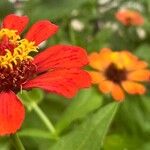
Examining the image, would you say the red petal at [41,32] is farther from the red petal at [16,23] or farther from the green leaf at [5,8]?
the green leaf at [5,8]

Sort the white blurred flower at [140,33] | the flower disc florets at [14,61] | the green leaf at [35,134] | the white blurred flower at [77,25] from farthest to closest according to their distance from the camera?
the white blurred flower at [140,33] < the white blurred flower at [77,25] < the green leaf at [35,134] < the flower disc florets at [14,61]

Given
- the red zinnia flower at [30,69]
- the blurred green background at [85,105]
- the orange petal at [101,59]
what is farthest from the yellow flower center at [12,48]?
the orange petal at [101,59]

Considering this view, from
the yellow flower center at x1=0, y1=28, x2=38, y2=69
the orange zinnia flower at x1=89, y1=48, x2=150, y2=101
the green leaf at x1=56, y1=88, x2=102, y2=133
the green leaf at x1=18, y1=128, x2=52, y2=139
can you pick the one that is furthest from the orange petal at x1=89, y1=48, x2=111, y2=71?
the yellow flower center at x1=0, y1=28, x2=38, y2=69

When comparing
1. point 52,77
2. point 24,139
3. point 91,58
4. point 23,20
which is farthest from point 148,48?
point 52,77

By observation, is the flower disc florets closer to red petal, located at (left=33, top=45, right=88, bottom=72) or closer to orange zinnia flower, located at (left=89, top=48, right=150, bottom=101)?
red petal, located at (left=33, top=45, right=88, bottom=72)

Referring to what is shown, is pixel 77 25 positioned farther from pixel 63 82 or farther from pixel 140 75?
pixel 63 82

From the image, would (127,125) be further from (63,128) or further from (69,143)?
(69,143)

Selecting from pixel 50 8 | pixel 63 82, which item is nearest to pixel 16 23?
pixel 63 82
